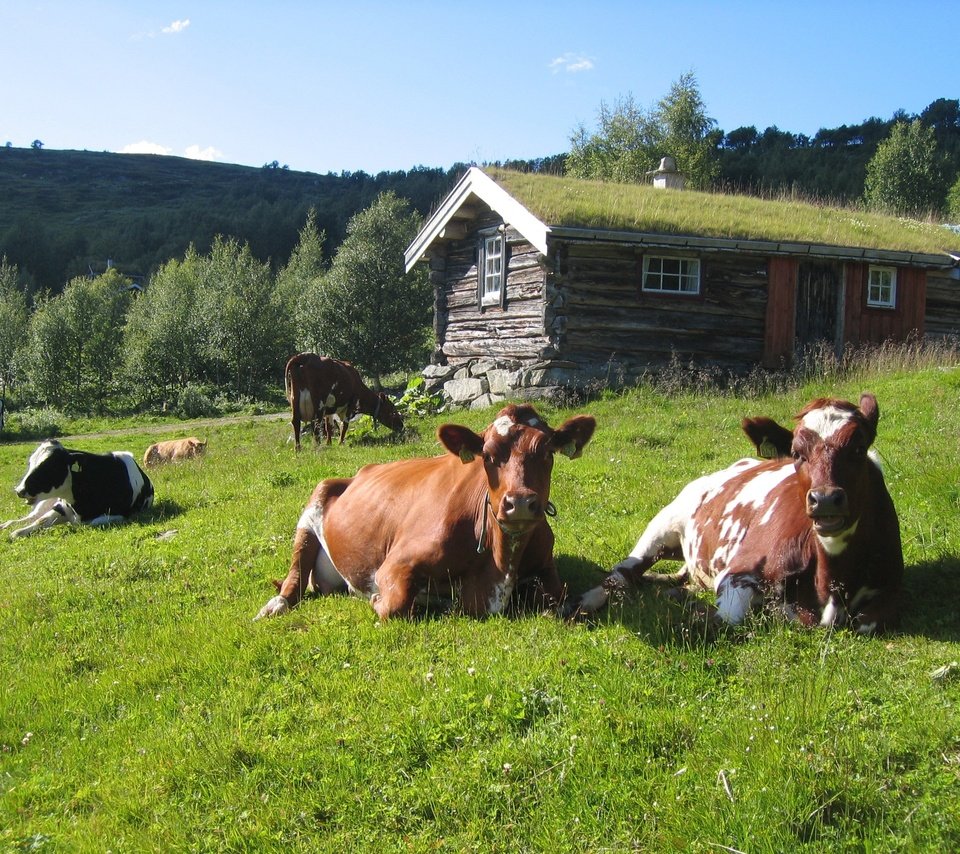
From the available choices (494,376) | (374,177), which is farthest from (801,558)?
(374,177)

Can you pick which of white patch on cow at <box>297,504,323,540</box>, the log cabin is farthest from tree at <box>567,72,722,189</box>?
white patch on cow at <box>297,504,323,540</box>

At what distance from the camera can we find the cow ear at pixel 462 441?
555cm

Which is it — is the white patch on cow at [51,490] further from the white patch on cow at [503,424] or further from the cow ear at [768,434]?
the cow ear at [768,434]

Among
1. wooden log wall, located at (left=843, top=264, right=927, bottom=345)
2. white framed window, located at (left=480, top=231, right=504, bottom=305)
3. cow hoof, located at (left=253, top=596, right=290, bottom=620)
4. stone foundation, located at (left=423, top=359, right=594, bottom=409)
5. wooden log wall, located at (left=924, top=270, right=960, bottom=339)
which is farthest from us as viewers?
wooden log wall, located at (left=924, top=270, right=960, bottom=339)

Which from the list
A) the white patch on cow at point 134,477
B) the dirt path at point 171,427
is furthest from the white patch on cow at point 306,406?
the dirt path at point 171,427

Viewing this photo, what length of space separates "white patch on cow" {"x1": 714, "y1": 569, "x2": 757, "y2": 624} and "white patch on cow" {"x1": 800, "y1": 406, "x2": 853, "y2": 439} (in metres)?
1.01

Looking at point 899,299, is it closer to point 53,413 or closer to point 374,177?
point 53,413

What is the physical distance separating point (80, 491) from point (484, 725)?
959 cm

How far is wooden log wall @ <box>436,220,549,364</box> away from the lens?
64.2 ft

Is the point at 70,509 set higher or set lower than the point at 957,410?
lower

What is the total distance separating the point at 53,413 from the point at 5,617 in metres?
30.8

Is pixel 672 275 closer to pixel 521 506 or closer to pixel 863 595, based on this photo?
pixel 863 595

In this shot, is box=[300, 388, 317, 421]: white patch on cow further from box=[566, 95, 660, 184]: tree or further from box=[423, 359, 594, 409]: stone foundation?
box=[566, 95, 660, 184]: tree

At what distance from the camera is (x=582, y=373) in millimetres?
18672
